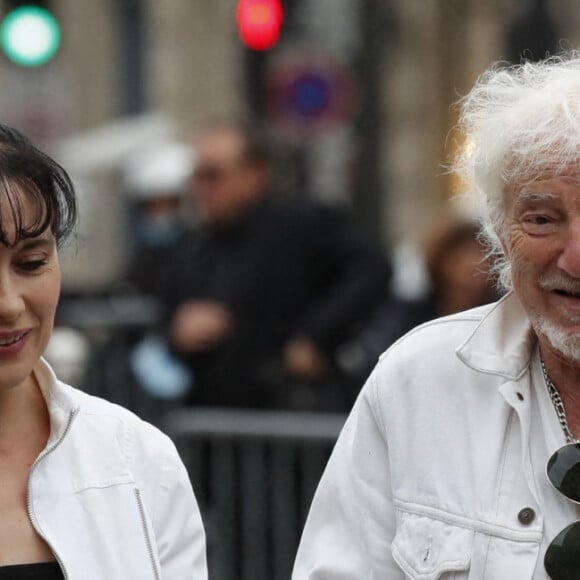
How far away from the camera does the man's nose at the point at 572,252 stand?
3545 millimetres

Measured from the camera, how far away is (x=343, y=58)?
19.4 meters

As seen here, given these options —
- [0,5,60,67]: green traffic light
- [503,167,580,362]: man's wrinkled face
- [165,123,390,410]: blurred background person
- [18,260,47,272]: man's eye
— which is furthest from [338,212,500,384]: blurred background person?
[0,5,60,67]: green traffic light

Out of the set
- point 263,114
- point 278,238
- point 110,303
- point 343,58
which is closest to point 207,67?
point 263,114

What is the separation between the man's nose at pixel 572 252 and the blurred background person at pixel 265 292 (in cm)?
443

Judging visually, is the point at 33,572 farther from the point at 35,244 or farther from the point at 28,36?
the point at 28,36

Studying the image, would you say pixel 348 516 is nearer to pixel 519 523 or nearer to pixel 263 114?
pixel 519 523

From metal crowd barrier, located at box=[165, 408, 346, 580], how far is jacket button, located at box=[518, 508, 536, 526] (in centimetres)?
369

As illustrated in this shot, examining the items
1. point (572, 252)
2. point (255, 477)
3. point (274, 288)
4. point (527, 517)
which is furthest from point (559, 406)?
point (274, 288)

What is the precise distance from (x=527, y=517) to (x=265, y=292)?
15.1ft

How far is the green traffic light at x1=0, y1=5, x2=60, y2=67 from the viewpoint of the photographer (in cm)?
1642

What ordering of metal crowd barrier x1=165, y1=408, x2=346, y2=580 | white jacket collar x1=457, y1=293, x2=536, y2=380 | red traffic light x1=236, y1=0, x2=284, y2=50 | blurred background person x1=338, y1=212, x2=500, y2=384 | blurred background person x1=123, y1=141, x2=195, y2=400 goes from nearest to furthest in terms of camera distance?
white jacket collar x1=457, y1=293, x2=536, y2=380
metal crowd barrier x1=165, y1=408, x2=346, y2=580
blurred background person x1=338, y1=212, x2=500, y2=384
blurred background person x1=123, y1=141, x2=195, y2=400
red traffic light x1=236, y1=0, x2=284, y2=50

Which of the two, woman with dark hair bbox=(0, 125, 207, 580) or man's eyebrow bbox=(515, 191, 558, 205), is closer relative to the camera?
woman with dark hair bbox=(0, 125, 207, 580)

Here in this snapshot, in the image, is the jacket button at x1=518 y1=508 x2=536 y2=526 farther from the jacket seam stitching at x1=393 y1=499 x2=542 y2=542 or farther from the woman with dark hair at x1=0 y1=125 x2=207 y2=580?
the woman with dark hair at x1=0 y1=125 x2=207 y2=580

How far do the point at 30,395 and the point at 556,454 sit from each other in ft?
3.48
